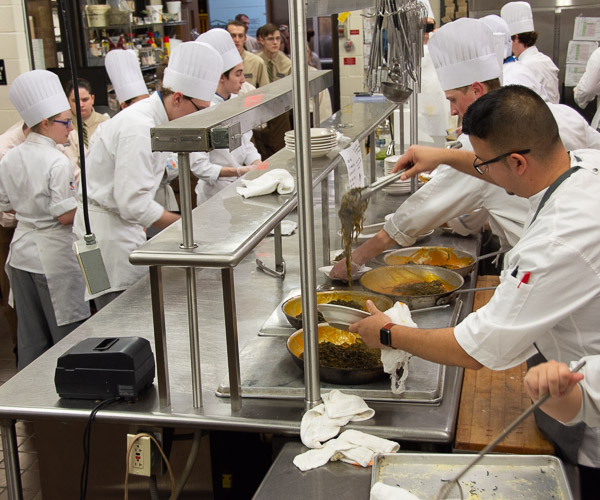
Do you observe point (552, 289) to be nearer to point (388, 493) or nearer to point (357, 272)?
point (388, 493)

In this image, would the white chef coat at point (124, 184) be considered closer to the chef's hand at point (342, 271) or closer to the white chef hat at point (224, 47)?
the chef's hand at point (342, 271)

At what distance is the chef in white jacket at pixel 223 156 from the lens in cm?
440

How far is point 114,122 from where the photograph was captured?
322 cm

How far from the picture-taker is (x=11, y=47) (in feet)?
18.2

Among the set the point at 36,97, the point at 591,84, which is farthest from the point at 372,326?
the point at 591,84

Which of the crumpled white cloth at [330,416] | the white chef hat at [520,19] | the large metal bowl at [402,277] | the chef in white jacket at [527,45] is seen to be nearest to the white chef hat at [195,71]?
the large metal bowl at [402,277]

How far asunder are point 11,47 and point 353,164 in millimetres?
4073

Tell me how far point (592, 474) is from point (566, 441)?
0.14 m

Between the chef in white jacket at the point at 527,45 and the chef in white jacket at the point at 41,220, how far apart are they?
4.28 metres

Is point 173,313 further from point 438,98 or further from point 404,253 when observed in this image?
point 438,98

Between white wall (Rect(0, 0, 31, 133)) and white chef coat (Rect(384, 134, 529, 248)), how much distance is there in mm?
3932

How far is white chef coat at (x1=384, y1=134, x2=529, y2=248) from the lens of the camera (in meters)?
2.68

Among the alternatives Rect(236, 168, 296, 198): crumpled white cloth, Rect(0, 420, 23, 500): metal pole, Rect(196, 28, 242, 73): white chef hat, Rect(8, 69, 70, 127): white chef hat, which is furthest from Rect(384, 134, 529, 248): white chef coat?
Rect(196, 28, 242, 73): white chef hat

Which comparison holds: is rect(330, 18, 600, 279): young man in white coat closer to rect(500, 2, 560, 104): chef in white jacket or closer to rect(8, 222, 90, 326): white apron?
rect(8, 222, 90, 326): white apron
